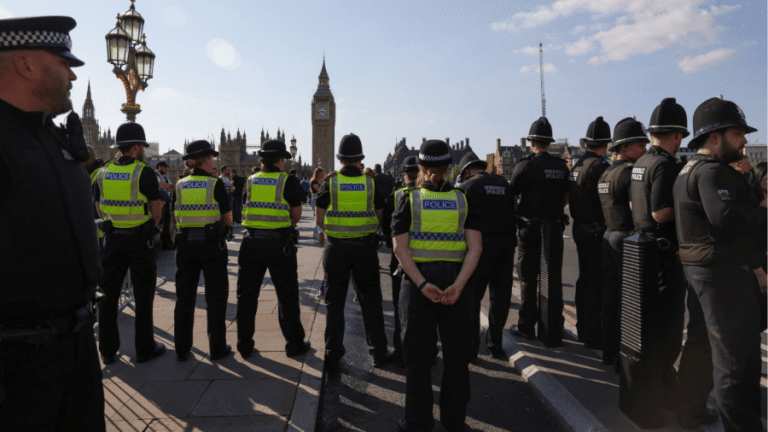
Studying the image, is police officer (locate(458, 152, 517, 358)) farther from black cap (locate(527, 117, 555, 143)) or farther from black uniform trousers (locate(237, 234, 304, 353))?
black uniform trousers (locate(237, 234, 304, 353))

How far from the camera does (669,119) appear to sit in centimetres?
393

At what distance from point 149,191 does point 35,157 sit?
2.96 m

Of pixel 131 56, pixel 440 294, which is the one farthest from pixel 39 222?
pixel 131 56

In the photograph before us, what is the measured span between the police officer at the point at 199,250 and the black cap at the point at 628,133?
392cm

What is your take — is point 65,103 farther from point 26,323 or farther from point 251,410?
point 251,410

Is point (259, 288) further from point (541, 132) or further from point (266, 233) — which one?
point (541, 132)

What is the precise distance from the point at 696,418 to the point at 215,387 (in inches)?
141

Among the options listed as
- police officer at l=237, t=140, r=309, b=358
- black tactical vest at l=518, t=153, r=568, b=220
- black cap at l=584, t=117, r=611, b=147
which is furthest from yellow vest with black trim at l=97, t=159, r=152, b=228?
black cap at l=584, t=117, r=611, b=147

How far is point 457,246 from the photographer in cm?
337

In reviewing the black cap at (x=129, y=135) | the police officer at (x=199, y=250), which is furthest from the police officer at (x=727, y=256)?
the black cap at (x=129, y=135)

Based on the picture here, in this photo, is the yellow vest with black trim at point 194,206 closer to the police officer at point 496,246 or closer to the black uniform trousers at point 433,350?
the black uniform trousers at point 433,350

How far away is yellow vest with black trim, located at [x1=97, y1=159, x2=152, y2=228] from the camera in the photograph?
4.60 metres

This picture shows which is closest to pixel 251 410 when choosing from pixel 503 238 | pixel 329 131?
pixel 503 238

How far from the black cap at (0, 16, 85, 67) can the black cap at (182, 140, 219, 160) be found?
104 inches
